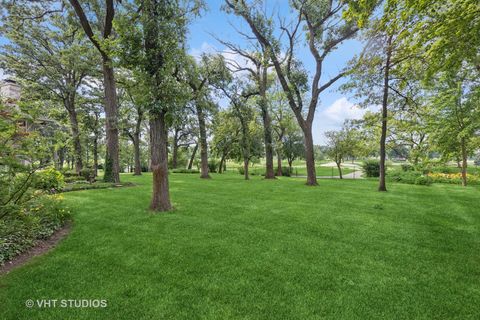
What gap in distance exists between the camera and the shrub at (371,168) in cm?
2347

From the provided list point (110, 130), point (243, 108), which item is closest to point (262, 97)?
point (243, 108)

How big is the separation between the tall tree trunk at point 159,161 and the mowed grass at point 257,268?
0.56m

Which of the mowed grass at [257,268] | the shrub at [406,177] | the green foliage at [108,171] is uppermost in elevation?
the green foliage at [108,171]

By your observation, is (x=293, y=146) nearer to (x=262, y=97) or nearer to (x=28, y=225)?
(x=262, y=97)

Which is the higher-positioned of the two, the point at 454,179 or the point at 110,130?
the point at 110,130

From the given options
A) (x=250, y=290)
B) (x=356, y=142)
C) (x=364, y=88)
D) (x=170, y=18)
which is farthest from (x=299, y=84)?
(x=250, y=290)

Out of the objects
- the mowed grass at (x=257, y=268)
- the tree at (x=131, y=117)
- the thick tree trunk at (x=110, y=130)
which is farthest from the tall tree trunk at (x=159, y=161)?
the thick tree trunk at (x=110, y=130)

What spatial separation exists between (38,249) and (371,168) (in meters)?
26.1

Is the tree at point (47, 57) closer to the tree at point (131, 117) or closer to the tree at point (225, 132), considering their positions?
the tree at point (131, 117)

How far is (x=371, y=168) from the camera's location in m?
23.7

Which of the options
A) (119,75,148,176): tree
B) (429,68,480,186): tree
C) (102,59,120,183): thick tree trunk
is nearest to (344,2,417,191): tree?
(429,68,480,186): tree

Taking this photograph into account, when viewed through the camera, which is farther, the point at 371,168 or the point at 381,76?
the point at 371,168

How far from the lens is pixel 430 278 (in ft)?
10.3

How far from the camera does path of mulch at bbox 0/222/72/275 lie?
3570 millimetres
